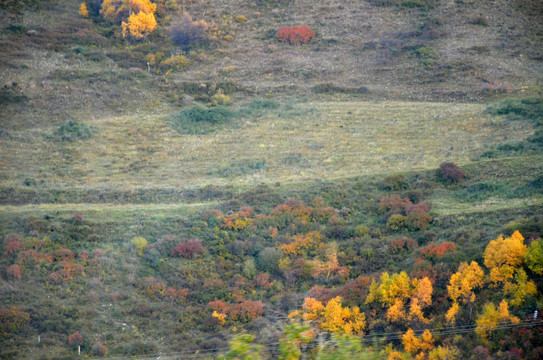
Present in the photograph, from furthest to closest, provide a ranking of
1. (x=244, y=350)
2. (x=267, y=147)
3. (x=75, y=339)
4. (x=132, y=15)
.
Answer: (x=132, y=15) < (x=267, y=147) < (x=75, y=339) < (x=244, y=350)

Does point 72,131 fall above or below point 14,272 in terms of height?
above

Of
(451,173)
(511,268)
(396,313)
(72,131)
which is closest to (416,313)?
(396,313)

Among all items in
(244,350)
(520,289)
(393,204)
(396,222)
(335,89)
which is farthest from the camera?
(335,89)

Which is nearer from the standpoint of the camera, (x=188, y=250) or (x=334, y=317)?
(x=334, y=317)

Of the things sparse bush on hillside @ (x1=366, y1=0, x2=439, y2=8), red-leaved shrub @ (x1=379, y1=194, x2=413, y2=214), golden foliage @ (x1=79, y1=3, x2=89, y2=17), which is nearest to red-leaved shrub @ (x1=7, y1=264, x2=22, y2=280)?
red-leaved shrub @ (x1=379, y1=194, x2=413, y2=214)

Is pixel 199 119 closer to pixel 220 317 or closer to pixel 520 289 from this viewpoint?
pixel 220 317

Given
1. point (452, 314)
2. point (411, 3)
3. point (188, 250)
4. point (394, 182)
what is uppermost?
point (411, 3)

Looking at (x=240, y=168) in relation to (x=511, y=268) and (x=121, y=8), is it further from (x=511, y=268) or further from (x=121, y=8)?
(x=121, y=8)

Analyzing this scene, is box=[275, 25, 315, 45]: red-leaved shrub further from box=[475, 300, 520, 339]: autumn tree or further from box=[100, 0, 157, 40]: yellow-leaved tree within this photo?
box=[475, 300, 520, 339]: autumn tree

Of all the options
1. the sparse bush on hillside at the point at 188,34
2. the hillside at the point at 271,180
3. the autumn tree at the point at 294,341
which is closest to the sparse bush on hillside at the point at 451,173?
the hillside at the point at 271,180
